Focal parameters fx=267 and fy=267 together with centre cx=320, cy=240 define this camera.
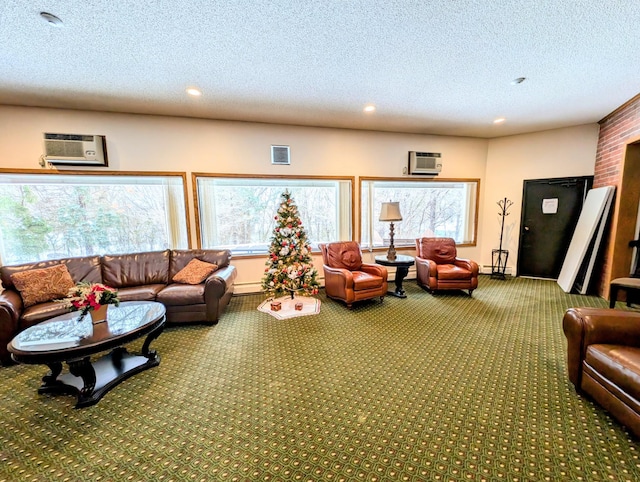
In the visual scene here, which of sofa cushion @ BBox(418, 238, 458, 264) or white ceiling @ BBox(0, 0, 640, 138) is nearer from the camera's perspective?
white ceiling @ BBox(0, 0, 640, 138)

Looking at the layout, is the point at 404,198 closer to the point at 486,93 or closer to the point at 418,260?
the point at 418,260

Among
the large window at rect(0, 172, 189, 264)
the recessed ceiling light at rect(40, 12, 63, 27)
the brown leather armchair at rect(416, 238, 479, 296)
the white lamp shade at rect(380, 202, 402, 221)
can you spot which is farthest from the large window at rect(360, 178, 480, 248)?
the recessed ceiling light at rect(40, 12, 63, 27)

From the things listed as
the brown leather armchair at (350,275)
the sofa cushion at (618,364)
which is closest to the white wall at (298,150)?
the brown leather armchair at (350,275)

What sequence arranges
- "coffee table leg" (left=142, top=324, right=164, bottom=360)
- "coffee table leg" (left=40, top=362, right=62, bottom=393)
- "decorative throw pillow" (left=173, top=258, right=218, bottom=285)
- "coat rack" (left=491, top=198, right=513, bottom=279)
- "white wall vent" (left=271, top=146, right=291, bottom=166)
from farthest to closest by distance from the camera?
"coat rack" (left=491, top=198, right=513, bottom=279) < "white wall vent" (left=271, top=146, right=291, bottom=166) < "decorative throw pillow" (left=173, top=258, right=218, bottom=285) < "coffee table leg" (left=142, top=324, right=164, bottom=360) < "coffee table leg" (left=40, top=362, right=62, bottom=393)

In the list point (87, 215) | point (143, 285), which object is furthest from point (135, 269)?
point (87, 215)

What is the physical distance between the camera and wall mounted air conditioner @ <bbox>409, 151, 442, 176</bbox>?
493cm

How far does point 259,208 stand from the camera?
15.1 feet

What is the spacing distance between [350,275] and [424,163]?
2726 mm

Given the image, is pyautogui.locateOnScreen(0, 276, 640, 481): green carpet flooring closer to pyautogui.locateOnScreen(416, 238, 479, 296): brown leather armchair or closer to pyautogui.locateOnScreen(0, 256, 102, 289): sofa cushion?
pyautogui.locateOnScreen(0, 256, 102, 289): sofa cushion

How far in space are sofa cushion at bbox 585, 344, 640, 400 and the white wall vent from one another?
4190mm

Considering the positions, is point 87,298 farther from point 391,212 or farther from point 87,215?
point 391,212

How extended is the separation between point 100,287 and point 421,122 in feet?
15.7

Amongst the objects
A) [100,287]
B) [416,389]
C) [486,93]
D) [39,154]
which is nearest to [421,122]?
[486,93]

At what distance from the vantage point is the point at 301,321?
3.47 metres
